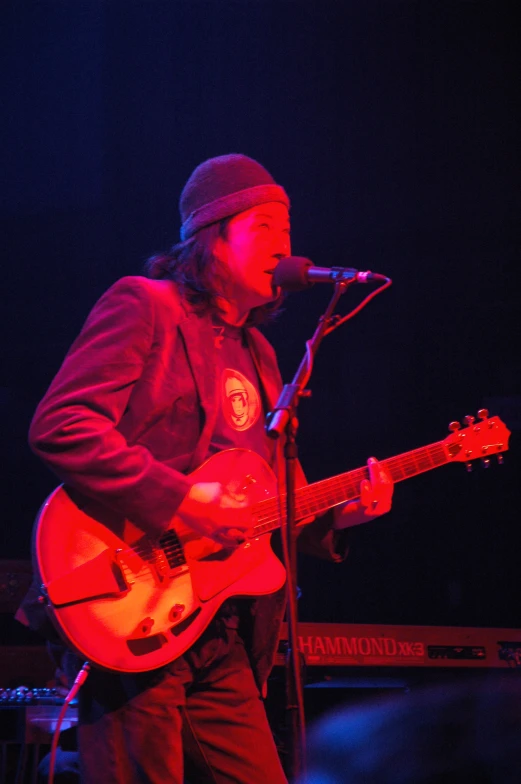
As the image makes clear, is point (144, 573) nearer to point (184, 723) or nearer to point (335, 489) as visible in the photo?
point (184, 723)

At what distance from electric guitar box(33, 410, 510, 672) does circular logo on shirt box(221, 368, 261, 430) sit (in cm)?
17

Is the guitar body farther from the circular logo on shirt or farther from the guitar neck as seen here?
the circular logo on shirt

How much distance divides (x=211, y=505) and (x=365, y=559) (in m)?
3.91

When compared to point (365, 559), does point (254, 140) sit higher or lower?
higher

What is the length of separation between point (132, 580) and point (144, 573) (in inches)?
1.7

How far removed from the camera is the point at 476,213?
5.62 meters

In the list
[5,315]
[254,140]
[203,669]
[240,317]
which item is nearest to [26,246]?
→ [5,315]

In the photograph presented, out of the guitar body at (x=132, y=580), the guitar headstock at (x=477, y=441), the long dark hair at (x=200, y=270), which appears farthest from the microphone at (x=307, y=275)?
the guitar headstock at (x=477, y=441)

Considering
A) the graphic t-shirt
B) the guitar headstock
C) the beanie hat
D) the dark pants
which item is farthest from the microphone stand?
the guitar headstock

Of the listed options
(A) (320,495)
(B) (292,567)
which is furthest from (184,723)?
(A) (320,495)

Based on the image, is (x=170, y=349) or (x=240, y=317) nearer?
(x=170, y=349)

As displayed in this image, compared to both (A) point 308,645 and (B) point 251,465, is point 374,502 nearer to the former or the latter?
(B) point 251,465

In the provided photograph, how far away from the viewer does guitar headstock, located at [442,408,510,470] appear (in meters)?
3.23

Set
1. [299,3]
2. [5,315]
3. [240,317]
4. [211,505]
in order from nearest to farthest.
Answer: [211,505]
[240,317]
[299,3]
[5,315]
